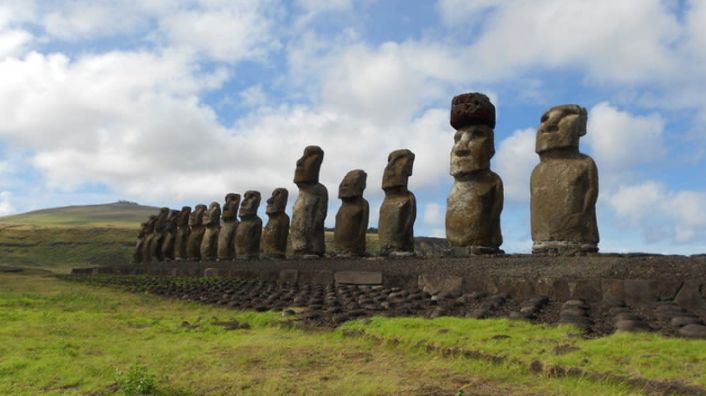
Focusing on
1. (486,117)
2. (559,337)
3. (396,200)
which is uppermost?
(486,117)

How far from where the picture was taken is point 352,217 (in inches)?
596

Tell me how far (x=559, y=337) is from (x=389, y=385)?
1.54 metres

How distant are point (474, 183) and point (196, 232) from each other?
16.8 metres

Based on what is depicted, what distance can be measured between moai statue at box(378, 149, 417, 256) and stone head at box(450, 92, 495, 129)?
7.34 ft

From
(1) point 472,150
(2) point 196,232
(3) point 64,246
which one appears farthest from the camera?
(3) point 64,246

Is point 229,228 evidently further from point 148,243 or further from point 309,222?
point 148,243

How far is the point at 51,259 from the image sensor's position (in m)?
51.9

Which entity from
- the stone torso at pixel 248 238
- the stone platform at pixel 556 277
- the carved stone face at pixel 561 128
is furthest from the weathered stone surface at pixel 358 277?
the stone torso at pixel 248 238

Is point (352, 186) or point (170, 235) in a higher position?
point (352, 186)

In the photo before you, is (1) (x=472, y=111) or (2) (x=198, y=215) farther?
(2) (x=198, y=215)

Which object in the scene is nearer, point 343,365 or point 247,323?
point 343,365

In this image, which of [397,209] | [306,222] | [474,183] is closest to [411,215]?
[397,209]

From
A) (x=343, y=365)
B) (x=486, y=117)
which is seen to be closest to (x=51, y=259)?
(x=486, y=117)

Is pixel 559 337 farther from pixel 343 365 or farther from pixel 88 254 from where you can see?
pixel 88 254
